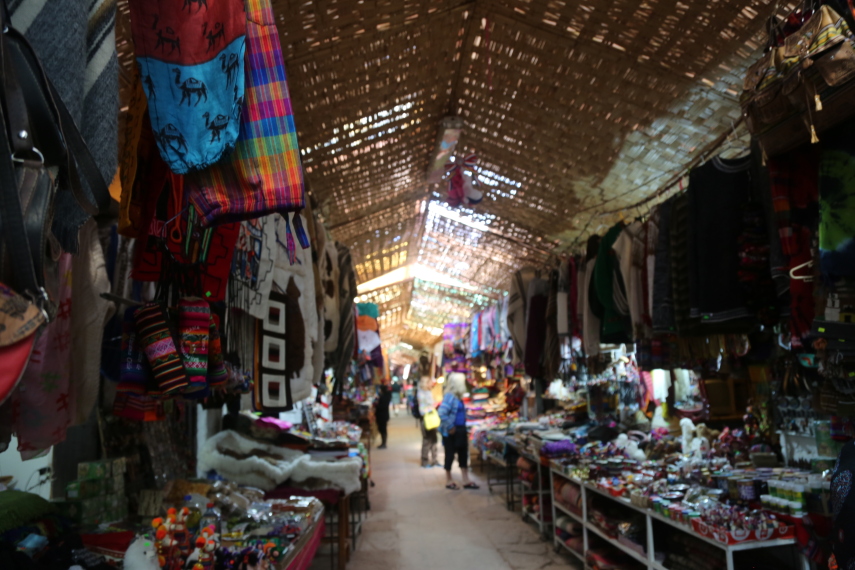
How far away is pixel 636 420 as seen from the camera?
647 cm

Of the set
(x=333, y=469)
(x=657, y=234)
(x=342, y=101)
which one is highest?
(x=342, y=101)

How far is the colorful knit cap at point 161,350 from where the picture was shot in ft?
5.78

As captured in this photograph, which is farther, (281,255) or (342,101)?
(342,101)

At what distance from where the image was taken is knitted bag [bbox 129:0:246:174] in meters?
1.23

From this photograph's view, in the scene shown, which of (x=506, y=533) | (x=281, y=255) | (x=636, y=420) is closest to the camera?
(x=281, y=255)

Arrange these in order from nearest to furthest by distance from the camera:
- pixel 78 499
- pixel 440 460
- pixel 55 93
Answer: pixel 55 93
pixel 78 499
pixel 440 460

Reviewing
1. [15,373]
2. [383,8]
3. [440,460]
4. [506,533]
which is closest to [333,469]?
[506,533]

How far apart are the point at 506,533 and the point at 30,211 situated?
226 inches

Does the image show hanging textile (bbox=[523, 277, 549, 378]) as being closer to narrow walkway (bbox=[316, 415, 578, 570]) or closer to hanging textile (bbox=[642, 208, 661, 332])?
narrow walkway (bbox=[316, 415, 578, 570])

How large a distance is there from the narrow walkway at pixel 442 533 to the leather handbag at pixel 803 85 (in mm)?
3838

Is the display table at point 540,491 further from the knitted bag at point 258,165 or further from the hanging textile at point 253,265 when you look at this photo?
the knitted bag at point 258,165

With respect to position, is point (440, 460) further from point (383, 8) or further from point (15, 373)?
point (15, 373)

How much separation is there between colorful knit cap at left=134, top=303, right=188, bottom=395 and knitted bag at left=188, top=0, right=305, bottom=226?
680 millimetres

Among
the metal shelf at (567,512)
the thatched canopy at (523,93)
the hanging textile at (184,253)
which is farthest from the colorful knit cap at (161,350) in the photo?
the metal shelf at (567,512)
